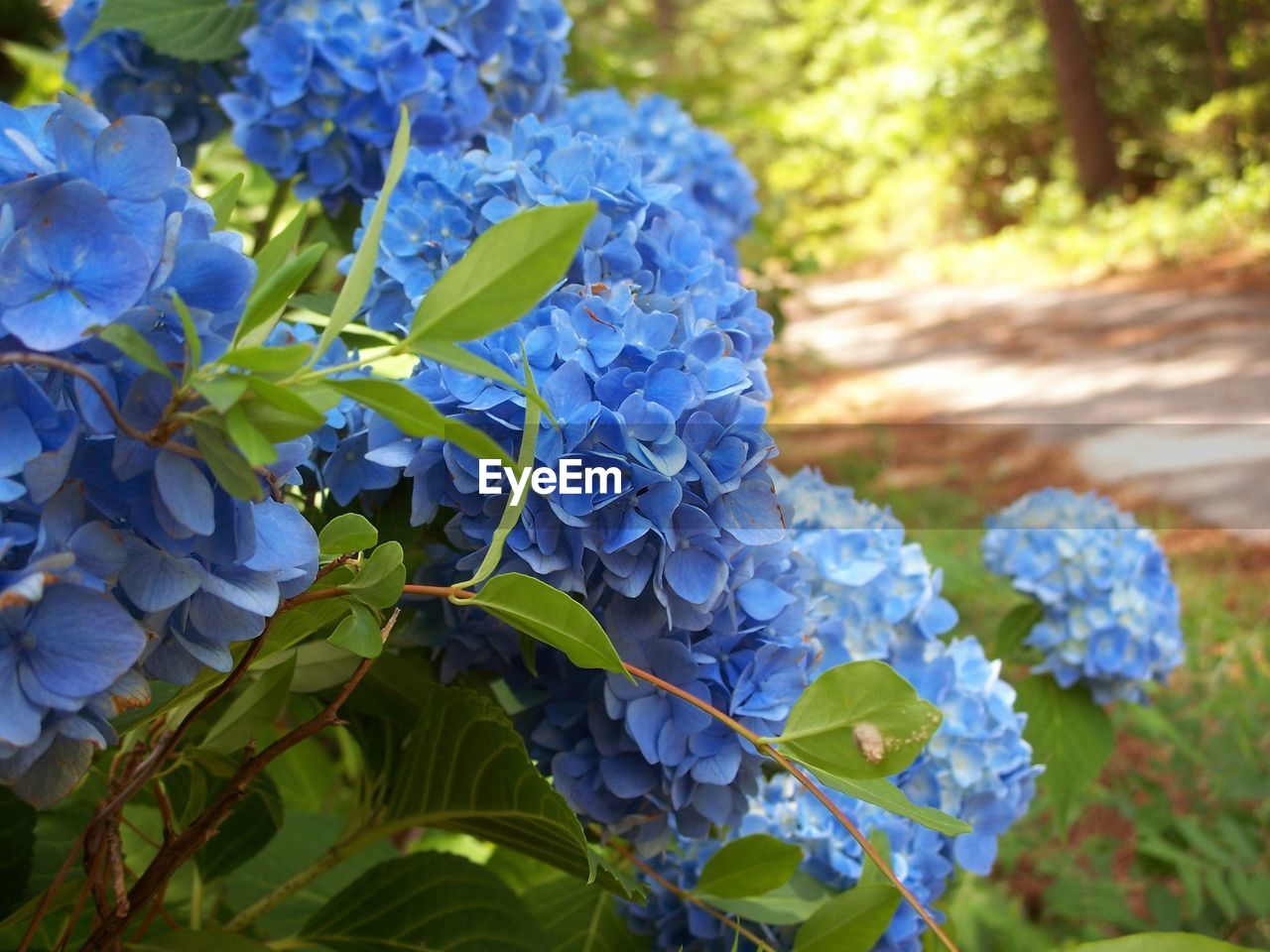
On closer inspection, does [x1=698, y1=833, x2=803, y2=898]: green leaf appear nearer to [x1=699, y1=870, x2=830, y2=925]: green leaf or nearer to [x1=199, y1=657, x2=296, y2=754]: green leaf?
[x1=699, y1=870, x2=830, y2=925]: green leaf

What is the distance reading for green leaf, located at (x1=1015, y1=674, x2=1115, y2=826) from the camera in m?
0.93

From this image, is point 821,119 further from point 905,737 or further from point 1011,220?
point 905,737

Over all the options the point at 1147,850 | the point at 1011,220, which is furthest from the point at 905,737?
the point at 1011,220

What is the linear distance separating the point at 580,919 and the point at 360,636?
31 cm

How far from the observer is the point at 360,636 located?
37cm

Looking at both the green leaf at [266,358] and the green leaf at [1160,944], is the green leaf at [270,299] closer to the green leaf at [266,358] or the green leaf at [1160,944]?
the green leaf at [266,358]

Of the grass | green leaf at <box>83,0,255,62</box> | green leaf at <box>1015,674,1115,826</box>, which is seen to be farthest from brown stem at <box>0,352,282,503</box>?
green leaf at <box>1015,674,1115,826</box>

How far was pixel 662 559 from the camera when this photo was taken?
450 millimetres

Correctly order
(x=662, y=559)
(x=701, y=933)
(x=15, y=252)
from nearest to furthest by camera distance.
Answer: (x=15, y=252), (x=662, y=559), (x=701, y=933)

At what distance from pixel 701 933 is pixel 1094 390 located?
5.47 meters

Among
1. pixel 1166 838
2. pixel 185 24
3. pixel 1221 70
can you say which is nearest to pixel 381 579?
pixel 185 24

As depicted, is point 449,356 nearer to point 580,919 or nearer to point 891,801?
point 891,801

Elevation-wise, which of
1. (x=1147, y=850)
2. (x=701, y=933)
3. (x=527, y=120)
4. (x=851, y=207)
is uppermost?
(x=527, y=120)

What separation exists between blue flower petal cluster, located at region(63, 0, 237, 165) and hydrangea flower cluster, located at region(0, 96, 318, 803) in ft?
1.77
